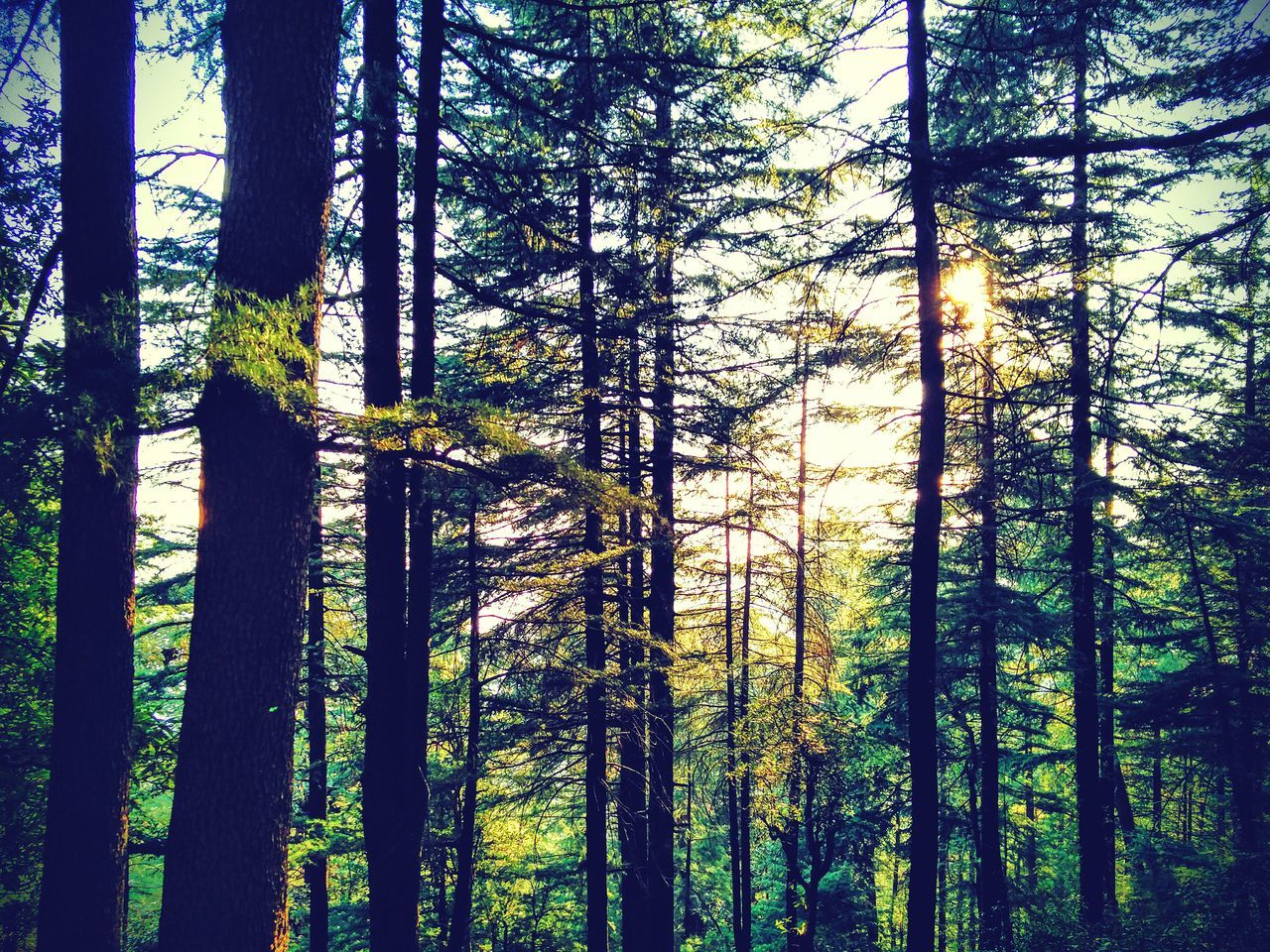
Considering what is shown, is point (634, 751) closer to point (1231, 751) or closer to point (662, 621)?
point (662, 621)

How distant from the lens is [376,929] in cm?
489

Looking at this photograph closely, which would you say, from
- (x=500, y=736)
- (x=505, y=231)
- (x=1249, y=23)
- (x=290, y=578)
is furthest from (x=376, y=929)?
(x=1249, y=23)

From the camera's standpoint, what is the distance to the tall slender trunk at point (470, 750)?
9.04 m

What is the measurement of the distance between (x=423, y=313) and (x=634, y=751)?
852 centimetres

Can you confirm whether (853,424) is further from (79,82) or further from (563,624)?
(79,82)

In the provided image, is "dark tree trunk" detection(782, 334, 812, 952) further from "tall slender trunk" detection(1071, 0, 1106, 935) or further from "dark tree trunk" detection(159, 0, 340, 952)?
"dark tree trunk" detection(159, 0, 340, 952)

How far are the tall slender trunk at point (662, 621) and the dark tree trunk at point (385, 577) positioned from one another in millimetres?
4980

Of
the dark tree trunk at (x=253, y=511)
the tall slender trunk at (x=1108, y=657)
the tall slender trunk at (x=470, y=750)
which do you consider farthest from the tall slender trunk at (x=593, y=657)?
→ the tall slender trunk at (x=1108, y=657)

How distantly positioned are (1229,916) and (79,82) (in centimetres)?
1482

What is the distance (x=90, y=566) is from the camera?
4.04 m

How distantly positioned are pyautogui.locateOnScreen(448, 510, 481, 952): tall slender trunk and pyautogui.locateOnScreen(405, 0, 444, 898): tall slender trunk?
9.82 ft

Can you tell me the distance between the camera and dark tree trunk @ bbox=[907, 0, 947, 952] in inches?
267

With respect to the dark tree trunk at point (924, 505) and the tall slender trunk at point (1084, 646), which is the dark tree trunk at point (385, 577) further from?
the tall slender trunk at point (1084, 646)

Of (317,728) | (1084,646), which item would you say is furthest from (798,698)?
(317,728)
